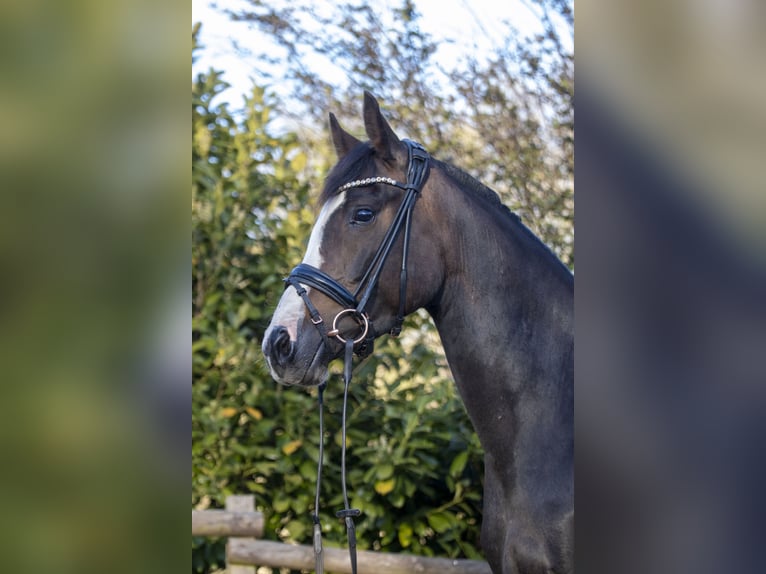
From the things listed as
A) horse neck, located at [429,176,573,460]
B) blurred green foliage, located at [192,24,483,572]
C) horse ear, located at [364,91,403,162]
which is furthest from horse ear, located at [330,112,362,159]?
blurred green foliage, located at [192,24,483,572]

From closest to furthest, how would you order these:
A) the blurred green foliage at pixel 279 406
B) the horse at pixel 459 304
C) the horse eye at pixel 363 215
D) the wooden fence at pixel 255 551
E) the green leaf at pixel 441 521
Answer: the horse at pixel 459 304, the horse eye at pixel 363 215, the wooden fence at pixel 255 551, the green leaf at pixel 441 521, the blurred green foliage at pixel 279 406

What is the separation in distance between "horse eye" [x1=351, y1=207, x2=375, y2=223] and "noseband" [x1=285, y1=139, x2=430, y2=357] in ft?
0.25

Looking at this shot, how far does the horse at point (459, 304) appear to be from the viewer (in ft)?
8.21

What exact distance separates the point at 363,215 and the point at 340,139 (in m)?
0.51

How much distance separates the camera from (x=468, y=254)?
104 inches

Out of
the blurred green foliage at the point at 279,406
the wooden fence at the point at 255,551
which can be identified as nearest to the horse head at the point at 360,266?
the blurred green foliage at the point at 279,406

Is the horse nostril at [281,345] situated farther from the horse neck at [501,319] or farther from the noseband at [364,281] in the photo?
the horse neck at [501,319]

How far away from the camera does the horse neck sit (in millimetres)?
2533

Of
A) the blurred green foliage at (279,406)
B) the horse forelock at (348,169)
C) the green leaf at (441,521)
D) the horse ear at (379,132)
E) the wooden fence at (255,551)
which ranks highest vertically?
the horse ear at (379,132)

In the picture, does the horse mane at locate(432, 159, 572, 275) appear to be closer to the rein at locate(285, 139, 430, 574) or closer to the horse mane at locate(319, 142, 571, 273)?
the horse mane at locate(319, 142, 571, 273)

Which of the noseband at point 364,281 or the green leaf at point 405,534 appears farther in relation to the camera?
the green leaf at point 405,534
